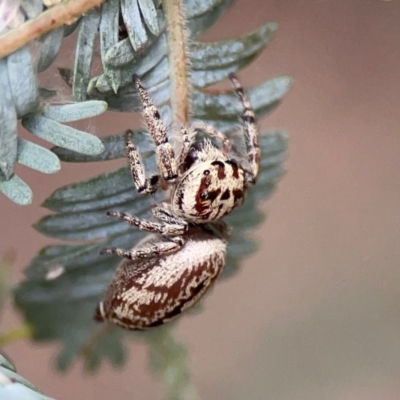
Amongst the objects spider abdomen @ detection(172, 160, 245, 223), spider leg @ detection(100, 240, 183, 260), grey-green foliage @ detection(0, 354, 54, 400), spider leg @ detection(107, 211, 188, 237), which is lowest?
grey-green foliage @ detection(0, 354, 54, 400)

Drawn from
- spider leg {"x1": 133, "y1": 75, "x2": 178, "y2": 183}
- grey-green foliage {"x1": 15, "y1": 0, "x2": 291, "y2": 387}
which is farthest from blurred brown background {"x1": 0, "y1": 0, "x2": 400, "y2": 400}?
spider leg {"x1": 133, "y1": 75, "x2": 178, "y2": 183}

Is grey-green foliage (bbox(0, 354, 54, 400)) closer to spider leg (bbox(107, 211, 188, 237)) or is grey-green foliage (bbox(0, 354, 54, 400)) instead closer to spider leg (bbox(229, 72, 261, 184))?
spider leg (bbox(107, 211, 188, 237))

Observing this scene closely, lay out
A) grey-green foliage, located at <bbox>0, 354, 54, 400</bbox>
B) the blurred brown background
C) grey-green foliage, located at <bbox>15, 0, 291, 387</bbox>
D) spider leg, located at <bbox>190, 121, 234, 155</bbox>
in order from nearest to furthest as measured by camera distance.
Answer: grey-green foliage, located at <bbox>0, 354, 54, 400</bbox> → grey-green foliage, located at <bbox>15, 0, 291, 387</bbox> → spider leg, located at <bbox>190, 121, 234, 155</bbox> → the blurred brown background

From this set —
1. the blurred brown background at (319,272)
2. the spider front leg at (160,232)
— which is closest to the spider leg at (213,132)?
the spider front leg at (160,232)

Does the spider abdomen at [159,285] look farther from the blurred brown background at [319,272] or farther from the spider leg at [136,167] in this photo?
the blurred brown background at [319,272]

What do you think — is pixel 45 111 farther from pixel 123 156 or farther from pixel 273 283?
pixel 273 283

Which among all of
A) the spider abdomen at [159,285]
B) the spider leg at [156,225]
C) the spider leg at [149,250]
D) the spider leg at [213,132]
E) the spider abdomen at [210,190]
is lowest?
the spider abdomen at [159,285]

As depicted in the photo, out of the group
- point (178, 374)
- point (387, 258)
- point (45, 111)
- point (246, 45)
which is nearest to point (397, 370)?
point (387, 258)
